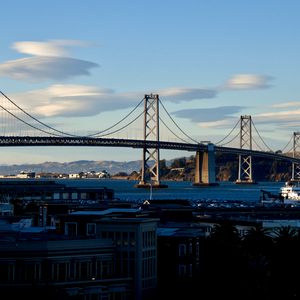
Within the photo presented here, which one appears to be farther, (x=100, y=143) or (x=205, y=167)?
(x=205, y=167)

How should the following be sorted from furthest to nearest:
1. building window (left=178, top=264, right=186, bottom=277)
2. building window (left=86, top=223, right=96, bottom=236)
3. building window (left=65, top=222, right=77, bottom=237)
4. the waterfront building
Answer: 1. building window (left=65, top=222, right=77, bottom=237)
2. building window (left=86, top=223, right=96, bottom=236)
3. building window (left=178, top=264, right=186, bottom=277)
4. the waterfront building

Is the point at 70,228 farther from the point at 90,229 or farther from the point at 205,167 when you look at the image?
the point at 205,167

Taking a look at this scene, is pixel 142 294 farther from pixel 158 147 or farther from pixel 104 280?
pixel 158 147

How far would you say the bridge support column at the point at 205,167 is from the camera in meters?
144

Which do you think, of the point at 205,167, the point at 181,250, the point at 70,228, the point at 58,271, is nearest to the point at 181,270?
the point at 181,250

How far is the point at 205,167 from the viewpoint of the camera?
495 feet

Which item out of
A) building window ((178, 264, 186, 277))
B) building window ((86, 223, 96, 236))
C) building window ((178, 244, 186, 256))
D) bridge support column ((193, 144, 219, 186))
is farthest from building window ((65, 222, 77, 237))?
bridge support column ((193, 144, 219, 186))

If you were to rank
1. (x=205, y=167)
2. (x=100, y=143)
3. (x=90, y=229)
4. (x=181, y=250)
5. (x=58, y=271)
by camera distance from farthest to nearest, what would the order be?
(x=205, y=167) → (x=100, y=143) → (x=90, y=229) → (x=181, y=250) → (x=58, y=271)

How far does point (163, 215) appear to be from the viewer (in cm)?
4853

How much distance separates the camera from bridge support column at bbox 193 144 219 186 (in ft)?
471

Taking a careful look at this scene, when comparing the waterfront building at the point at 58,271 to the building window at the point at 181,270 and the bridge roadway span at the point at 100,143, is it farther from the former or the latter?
the bridge roadway span at the point at 100,143

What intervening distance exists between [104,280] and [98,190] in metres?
60.8

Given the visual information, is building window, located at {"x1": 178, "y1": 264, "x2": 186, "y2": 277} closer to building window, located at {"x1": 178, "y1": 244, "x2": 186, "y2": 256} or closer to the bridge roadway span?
building window, located at {"x1": 178, "y1": 244, "x2": 186, "y2": 256}

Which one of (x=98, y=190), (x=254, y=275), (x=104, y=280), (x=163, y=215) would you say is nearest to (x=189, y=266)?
(x=254, y=275)
